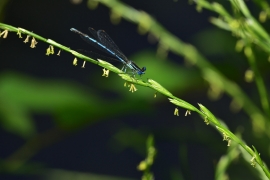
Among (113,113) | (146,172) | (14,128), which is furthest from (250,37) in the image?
(14,128)

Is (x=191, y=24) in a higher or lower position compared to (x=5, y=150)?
higher

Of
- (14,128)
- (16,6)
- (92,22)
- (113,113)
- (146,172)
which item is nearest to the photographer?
(146,172)

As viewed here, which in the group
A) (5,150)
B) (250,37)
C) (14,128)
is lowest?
(5,150)

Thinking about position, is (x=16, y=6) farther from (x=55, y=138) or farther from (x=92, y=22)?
(x=55, y=138)

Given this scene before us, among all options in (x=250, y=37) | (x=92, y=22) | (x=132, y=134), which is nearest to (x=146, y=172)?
(x=250, y=37)

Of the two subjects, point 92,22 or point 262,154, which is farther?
point 92,22

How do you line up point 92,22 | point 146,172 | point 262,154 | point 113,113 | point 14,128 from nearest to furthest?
point 146,172 < point 262,154 < point 113,113 < point 14,128 < point 92,22
